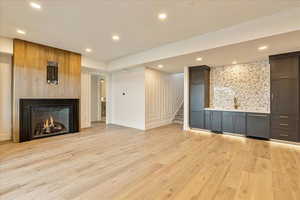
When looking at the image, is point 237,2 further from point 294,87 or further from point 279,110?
point 279,110

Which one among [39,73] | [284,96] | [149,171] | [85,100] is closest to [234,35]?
[284,96]

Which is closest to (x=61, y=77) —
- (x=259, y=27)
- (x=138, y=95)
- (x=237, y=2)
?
(x=138, y=95)

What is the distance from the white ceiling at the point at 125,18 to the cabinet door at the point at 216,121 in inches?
115

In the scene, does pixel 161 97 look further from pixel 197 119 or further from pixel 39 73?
pixel 39 73

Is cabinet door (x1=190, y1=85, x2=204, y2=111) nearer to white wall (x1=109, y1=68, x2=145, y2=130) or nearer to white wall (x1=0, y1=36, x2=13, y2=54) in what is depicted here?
white wall (x1=109, y1=68, x2=145, y2=130)

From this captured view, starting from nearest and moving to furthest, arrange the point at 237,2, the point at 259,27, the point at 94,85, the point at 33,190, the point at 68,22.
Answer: the point at 33,190, the point at 237,2, the point at 259,27, the point at 68,22, the point at 94,85

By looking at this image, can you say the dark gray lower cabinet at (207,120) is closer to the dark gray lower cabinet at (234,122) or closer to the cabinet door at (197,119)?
the cabinet door at (197,119)

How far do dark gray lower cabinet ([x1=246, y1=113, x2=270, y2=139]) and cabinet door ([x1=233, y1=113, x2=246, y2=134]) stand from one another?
0.13 metres

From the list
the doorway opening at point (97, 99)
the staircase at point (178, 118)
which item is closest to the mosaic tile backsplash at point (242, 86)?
the staircase at point (178, 118)

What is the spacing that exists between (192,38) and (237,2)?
1.46 meters

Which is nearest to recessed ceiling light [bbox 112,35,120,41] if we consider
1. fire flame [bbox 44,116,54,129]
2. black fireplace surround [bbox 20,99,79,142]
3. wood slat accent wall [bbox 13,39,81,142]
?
wood slat accent wall [bbox 13,39,81,142]

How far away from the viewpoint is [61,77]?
499 cm

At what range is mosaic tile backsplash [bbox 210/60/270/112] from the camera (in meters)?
4.74

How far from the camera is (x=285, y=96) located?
3.98 metres
